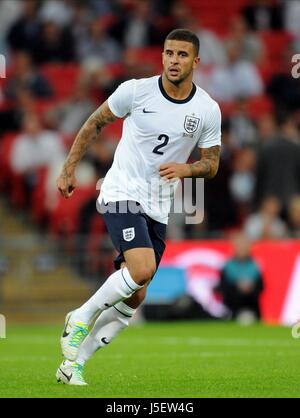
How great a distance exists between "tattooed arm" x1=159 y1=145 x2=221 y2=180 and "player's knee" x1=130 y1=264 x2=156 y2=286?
2.17 ft

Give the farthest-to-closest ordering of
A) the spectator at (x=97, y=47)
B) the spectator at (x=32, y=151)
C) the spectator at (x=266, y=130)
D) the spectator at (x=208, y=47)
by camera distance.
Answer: the spectator at (x=208, y=47)
the spectator at (x=97, y=47)
the spectator at (x=32, y=151)
the spectator at (x=266, y=130)

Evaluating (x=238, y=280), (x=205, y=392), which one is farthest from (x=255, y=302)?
(x=205, y=392)

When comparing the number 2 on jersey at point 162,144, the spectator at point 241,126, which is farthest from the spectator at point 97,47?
the number 2 on jersey at point 162,144

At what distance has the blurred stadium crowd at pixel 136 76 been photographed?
1734cm

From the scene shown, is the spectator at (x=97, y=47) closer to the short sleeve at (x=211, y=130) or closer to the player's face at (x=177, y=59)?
the short sleeve at (x=211, y=130)

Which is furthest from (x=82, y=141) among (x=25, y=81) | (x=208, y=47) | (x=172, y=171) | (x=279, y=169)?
(x=208, y=47)

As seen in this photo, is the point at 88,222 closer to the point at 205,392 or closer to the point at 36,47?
the point at 36,47

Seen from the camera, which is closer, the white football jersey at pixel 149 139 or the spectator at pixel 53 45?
the white football jersey at pixel 149 139

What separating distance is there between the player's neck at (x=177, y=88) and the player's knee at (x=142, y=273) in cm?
137

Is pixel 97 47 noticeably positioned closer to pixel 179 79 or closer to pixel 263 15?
pixel 263 15

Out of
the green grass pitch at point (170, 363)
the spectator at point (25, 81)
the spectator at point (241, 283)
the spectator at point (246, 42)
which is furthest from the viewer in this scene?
the spectator at point (246, 42)

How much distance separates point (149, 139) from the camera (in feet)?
28.5

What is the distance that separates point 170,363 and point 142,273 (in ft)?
7.93

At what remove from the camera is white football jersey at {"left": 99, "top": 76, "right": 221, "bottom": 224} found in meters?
8.69
